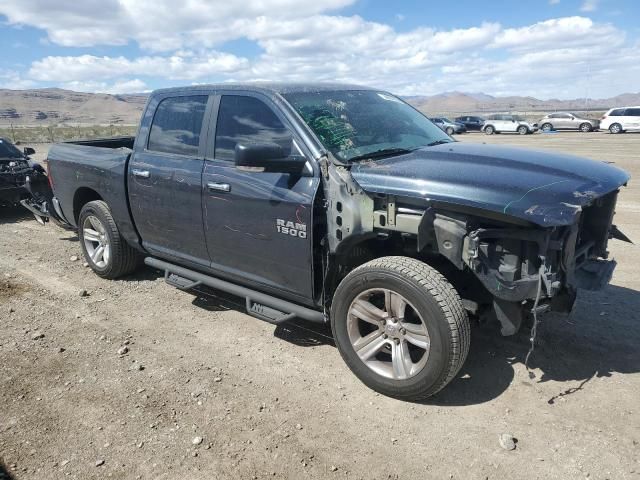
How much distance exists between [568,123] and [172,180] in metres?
37.5

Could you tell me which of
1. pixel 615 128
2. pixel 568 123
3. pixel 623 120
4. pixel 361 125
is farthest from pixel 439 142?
pixel 568 123

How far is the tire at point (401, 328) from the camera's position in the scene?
3.04 meters

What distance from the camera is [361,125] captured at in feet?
12.8

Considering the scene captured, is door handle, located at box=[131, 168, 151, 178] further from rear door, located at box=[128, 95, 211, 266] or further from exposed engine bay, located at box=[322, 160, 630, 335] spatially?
exposed engine bay, located at box=[322, 160, 630, 335]

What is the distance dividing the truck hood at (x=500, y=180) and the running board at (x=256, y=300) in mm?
1091

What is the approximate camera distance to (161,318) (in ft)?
15.7

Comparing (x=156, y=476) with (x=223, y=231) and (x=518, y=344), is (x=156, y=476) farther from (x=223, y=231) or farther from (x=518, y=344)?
(x=518, y=344)

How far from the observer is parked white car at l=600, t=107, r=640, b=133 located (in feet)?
98.2

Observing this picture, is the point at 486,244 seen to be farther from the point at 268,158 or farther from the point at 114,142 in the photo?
the point at 114,142

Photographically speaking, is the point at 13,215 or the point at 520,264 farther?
the point at 13,215

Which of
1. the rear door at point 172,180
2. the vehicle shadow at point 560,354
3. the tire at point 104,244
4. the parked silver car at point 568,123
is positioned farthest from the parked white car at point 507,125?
the rear door at point 172,180

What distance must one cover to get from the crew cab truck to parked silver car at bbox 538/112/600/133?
34515 mm

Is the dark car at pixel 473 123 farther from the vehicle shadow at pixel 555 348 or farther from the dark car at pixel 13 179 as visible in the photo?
the vehicle shadow at pixel 555 348

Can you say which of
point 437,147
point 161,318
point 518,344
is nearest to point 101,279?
point 161,318
